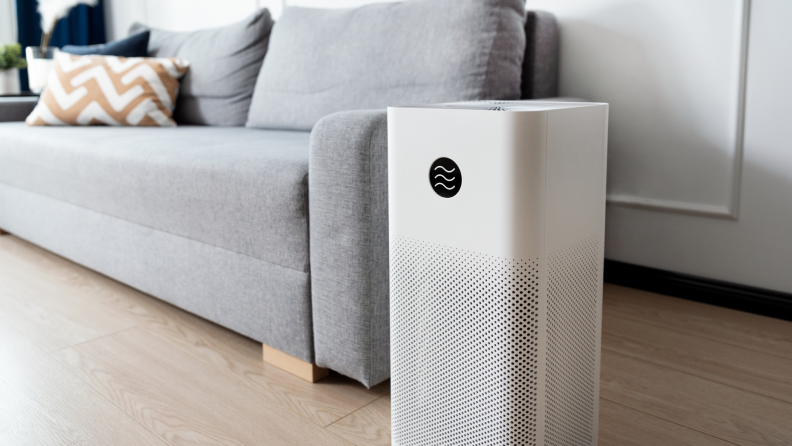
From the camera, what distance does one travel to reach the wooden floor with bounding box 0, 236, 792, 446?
3.51 ft

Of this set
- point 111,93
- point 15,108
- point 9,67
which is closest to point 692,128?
point 111,93

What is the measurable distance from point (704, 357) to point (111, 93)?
210 centimetres

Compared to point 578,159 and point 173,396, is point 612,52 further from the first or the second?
point 173,396

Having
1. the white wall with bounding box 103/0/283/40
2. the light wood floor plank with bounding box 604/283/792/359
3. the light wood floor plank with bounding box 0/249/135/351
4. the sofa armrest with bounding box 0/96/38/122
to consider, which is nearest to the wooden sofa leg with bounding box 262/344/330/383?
the light wood floor plank with bounding box 0/249/135/351

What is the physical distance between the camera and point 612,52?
70.1 inches

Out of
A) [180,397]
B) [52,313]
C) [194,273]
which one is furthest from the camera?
[52,313]

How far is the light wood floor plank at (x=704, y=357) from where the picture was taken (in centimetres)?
123

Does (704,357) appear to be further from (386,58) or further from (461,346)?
(386,58)

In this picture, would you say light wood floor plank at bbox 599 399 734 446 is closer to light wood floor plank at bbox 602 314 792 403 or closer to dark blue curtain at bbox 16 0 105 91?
light wood floor plank at bbox 602 314 792 403

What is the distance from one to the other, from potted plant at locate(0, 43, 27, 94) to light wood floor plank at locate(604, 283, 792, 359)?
3080mm

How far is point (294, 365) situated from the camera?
129 cm

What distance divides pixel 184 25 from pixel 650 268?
273cm

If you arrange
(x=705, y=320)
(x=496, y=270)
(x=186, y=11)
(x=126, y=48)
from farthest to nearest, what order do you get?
(x=186, y=11) < (x=126, y=48) < (x=705, y=320) < (x=496, y=270)

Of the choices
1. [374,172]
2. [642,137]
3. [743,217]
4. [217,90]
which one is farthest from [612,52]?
[217,90]
